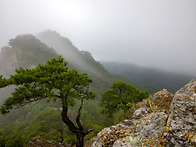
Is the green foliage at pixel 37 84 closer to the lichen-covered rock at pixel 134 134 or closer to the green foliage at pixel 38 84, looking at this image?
the green foliage at pixel 38 84

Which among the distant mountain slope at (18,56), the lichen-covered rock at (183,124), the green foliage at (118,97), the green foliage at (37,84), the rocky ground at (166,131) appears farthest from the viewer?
the distant mountain slope at (18,56)

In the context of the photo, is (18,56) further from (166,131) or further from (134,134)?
(166,131)

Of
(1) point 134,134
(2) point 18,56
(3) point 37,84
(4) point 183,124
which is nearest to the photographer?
(4) point 183,124

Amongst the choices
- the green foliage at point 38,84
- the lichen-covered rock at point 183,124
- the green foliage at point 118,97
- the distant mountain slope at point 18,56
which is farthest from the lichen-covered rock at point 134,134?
the distant mountain slope at point 18,56

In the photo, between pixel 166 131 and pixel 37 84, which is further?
pixel 37 84

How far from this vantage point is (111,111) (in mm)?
19828

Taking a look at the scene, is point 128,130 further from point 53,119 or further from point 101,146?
point 53,119

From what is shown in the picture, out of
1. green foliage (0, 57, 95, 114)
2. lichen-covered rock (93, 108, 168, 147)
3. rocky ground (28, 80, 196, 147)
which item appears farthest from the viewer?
green foliage (0, 57, 95, 114)

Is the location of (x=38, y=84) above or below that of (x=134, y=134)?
below

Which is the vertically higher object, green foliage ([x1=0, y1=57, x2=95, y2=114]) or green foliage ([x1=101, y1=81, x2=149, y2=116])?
green foliage ([x1=0, y1=57, x2=95, y2=114])

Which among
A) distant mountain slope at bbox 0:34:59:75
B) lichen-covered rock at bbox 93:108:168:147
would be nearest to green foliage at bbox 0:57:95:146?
lichen-covered rock at bbox 93:108:168:147

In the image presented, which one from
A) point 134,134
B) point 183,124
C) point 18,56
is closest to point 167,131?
point 183,124

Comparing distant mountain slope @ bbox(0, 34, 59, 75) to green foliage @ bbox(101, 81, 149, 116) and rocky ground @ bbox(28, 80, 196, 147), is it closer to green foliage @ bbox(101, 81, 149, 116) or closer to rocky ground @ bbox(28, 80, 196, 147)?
green foliage @ bbox(101, 81, 149, 116)

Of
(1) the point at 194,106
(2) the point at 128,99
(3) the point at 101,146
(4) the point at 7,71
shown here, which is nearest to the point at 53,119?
(2) the point at 128,99
